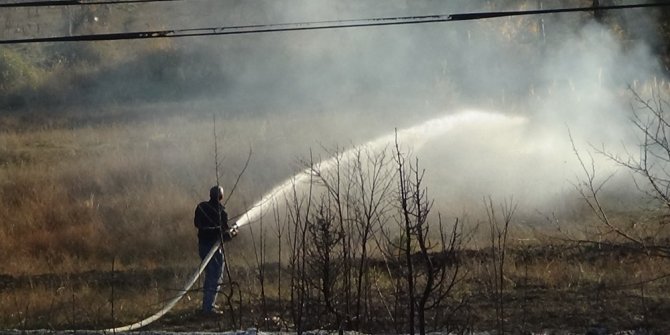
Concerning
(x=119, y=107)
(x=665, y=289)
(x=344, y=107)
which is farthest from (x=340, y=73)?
(x=665, y=289)

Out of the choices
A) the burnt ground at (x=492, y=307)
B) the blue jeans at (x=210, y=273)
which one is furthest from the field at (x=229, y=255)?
the blue jeans at (x=210, y=273)

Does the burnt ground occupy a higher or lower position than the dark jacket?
lower

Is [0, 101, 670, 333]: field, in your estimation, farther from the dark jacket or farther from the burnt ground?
the dark jacket

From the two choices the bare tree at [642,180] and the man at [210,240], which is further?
the bare tree at [642,180]

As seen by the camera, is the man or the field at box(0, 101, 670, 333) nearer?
the field at box(0, 101, 670, 333)

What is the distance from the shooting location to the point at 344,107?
1256 inches

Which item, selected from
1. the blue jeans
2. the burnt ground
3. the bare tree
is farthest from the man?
the bare tree

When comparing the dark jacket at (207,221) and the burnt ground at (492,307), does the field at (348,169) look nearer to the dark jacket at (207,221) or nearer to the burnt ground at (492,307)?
the burnt ground at (492,307)

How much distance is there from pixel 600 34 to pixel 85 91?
69.7 ft

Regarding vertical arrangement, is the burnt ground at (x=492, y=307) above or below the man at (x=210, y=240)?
below

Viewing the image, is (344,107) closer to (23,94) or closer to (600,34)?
(600,34)

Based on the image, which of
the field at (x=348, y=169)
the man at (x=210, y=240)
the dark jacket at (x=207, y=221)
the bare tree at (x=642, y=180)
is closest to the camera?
the field at (x=348, y=169)

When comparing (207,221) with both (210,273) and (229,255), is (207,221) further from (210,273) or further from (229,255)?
(229,255)

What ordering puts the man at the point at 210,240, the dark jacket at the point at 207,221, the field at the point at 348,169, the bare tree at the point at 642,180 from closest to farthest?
the field at the point at 348,169
the man at the point at 210,240
the dark jacket at the point at 207,221
the bare tree at the point at 642,180
